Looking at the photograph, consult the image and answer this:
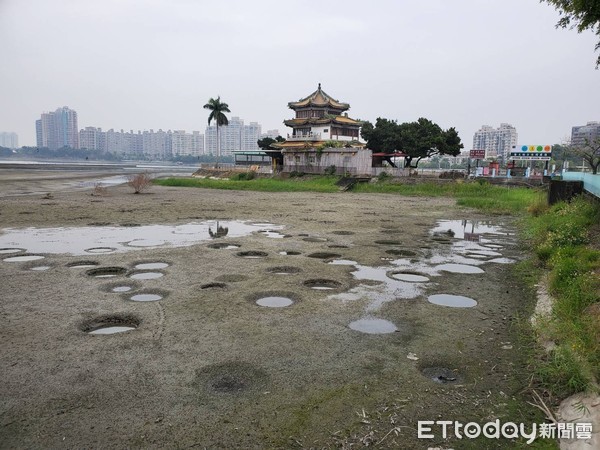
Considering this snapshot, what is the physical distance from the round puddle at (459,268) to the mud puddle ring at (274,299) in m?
4.83

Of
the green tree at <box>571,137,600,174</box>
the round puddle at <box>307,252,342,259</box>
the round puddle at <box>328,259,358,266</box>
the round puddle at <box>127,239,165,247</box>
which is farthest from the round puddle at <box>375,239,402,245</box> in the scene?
the green tree at <box>571,137,600,174</box>

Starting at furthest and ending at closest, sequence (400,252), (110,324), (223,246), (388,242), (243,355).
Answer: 1. (388,242)
2. (223,246)
3. (400,252)
4. (110,324)
5. (243,355)

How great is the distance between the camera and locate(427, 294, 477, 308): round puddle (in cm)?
843

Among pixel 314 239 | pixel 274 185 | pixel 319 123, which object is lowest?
pixel 314 239

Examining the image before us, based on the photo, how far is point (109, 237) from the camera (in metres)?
15.4

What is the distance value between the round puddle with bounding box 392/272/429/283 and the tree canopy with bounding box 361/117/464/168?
40.2m

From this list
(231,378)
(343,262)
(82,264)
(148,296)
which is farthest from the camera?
(343,262)

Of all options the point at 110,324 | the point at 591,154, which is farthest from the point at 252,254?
the point at 591,154

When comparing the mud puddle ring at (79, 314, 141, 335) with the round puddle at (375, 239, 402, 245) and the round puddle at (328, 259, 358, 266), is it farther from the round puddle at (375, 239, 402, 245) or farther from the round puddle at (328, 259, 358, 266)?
the round puddle at (375, 239, 402, 245)

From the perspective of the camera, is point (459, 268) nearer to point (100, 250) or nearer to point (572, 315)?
point (572, 315)

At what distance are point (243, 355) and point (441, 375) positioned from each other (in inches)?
108

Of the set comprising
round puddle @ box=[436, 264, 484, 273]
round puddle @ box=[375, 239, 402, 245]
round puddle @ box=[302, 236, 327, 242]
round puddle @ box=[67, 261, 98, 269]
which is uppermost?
round puddle @ box=[375, 239, 402, 245]

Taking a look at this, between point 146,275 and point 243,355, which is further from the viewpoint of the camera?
point 146,275

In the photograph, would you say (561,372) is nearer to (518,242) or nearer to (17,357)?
(17,357)
